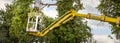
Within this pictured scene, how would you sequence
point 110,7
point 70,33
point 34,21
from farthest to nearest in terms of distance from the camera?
point 70,33 < point 110,7 < point 34,21

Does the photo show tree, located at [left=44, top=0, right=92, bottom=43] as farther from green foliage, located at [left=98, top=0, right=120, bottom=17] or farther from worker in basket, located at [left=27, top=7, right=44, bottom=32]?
worker in basket, located at [left=27, top=7, right=44, bottom=32]

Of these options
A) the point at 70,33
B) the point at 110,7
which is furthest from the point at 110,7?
the point at 70,33

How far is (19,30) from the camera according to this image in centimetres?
6931

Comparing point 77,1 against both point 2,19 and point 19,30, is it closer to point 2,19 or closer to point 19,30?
point 19,30

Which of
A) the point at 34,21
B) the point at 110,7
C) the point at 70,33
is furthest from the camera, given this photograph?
the point at 70,33

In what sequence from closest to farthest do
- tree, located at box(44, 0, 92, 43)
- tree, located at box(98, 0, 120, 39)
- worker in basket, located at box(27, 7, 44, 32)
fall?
1. worker in basket, located at box(27, 7, 44, 32)
2. tree, located at box(98, 0, 120, 39)
3. tree, located at box(44, 0, 92, 43)

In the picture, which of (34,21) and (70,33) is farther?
(70,33)

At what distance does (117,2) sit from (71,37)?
3027cm

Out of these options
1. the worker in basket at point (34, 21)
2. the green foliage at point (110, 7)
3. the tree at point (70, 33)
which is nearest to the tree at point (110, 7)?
the green foliage at point (110, 7)

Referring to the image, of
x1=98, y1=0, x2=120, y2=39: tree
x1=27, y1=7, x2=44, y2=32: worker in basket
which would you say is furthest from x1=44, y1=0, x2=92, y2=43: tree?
x1=27, y1=7, x2=44, y2=32: worker in basket

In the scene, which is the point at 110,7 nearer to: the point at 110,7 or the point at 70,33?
the point at 110,7

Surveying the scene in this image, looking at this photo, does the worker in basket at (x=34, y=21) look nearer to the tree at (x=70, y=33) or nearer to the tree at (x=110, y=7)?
the tree at (x=110, y=7)

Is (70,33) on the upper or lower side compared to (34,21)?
lower

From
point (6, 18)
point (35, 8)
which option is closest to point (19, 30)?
point (6, 18)
